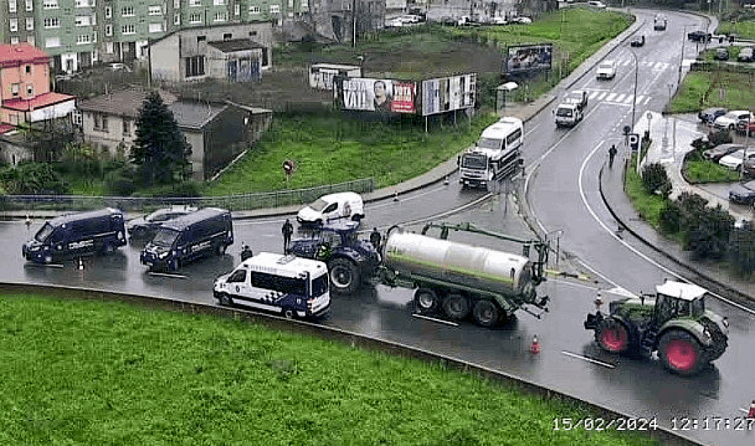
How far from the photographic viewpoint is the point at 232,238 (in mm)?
38219

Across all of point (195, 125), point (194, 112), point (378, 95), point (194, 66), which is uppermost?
point (194, 66)

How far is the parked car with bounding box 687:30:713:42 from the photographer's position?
9375cm

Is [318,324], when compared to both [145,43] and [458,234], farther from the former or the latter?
[145,43]

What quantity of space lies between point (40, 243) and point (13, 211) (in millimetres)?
9303

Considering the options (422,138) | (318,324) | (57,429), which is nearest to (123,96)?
(422,138)

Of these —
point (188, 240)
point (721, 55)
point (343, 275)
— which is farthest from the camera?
point (721, 55)

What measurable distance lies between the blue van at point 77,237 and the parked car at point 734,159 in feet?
102

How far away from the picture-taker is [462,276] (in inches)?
1184

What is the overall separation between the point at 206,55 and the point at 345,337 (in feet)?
148

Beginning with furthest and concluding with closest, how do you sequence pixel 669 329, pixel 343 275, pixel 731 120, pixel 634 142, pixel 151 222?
pixel 731 120, pixel 634 142, pixel 151 222, pixel 343 275, pixel 669 329

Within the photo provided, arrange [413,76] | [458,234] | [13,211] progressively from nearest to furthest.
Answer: [458,234] → [13,211] → [413,76]

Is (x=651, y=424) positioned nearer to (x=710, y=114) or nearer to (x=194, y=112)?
(x=194, y=112)

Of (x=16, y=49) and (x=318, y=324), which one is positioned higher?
(x=16, y=49)

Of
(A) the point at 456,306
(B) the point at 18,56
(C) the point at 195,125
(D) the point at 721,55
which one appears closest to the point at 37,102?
A: (B) the point at 18,56
